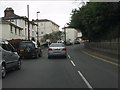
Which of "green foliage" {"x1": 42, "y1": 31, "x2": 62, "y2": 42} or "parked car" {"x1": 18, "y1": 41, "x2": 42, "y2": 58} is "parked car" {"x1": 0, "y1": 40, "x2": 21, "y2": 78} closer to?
"parked car" {"x1": 18, "y1": 41, "x2": 42, "y2": 58}

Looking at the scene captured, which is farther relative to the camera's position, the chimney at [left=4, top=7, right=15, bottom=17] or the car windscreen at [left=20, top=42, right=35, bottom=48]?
the chimney at [left=4, top=7, right=15, bottom=17]

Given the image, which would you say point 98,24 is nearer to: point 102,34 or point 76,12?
point 102,34

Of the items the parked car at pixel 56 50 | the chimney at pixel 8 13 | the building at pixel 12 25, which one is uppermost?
the chimney at pixel 8 13

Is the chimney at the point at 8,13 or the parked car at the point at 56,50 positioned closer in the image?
the parked car at the point at 56,50

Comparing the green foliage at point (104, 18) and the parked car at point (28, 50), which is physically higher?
the green foliage at point (104, 18)

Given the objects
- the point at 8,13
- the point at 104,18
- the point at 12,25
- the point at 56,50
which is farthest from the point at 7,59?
the point at 8,13

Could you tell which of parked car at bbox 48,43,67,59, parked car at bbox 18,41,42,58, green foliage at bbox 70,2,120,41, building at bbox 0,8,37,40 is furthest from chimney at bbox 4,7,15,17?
parked car at bbox 48,43,67,59

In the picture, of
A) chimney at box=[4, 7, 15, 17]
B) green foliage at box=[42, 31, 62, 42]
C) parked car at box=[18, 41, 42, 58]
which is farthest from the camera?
green foliage at box=[42, 31, 62, 42]

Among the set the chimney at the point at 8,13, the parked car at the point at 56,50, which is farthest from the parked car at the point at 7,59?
the chimney at the point at 8,13

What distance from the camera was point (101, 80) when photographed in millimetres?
13586

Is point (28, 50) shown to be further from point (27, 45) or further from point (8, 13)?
point (8, 13)

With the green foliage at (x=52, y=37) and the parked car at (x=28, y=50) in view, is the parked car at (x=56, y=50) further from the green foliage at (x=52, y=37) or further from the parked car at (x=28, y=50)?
the green foliage at (x=52, y=37)

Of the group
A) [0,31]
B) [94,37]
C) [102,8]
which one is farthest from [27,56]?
[0,31]

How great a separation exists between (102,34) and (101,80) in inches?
1396
